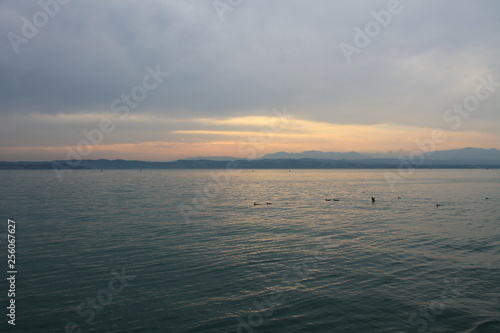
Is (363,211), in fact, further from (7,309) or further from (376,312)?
(7,309)

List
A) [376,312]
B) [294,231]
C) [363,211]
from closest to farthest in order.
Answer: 1. [376,312]
2. [294,231]
3. [363,211]

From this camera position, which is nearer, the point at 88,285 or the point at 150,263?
the point at 88,285

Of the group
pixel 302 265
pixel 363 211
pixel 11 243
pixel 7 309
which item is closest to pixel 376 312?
pixel 302 265

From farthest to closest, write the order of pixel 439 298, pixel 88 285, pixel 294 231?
pixel 294 231, pixel 88 285, pixel 439 298

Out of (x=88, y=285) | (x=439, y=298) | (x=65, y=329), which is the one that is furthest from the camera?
(x=88, y=285)

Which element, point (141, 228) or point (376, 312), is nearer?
point (376, 312)

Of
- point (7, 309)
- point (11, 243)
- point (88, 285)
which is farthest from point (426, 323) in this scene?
point (11, 243)

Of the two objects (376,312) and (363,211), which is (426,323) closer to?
(376,312)

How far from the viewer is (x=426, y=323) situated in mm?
15656

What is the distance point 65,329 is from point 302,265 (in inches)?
602

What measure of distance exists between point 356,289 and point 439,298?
14.6ft

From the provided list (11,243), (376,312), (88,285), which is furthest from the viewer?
(11,243)

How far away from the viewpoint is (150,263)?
78.5 ft

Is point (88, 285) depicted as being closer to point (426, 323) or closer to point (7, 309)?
point (7, 309)
